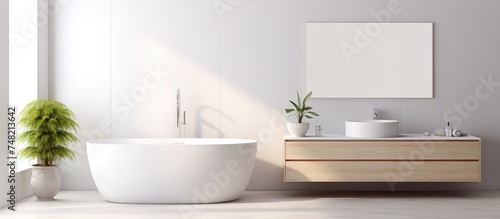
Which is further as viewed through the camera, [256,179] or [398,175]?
[256,179]

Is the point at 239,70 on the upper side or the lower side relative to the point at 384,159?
upper

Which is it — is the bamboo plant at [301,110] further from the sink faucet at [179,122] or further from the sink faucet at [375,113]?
the sink faucet at [179,122]

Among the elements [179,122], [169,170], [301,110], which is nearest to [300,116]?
[301,110]

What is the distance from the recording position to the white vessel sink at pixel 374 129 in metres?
6.04

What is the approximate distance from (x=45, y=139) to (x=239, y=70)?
70.8 inches

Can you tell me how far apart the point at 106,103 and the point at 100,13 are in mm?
822

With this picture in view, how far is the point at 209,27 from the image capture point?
257 inches

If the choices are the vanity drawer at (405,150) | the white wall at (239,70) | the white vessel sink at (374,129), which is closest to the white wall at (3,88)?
the white wall at (239,70)

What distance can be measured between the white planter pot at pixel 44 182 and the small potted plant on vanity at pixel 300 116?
79.1 inches

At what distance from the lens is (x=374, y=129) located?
6.04 m

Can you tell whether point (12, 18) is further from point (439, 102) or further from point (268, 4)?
point (439, 102)

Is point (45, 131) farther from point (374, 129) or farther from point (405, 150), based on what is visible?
point (405, 150)

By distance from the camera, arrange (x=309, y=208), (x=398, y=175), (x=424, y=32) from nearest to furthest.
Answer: (x=309, y=208)
(x=398, y=175)
(x=424, y=32)

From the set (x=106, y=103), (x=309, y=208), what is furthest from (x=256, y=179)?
(x=106, y=103)
